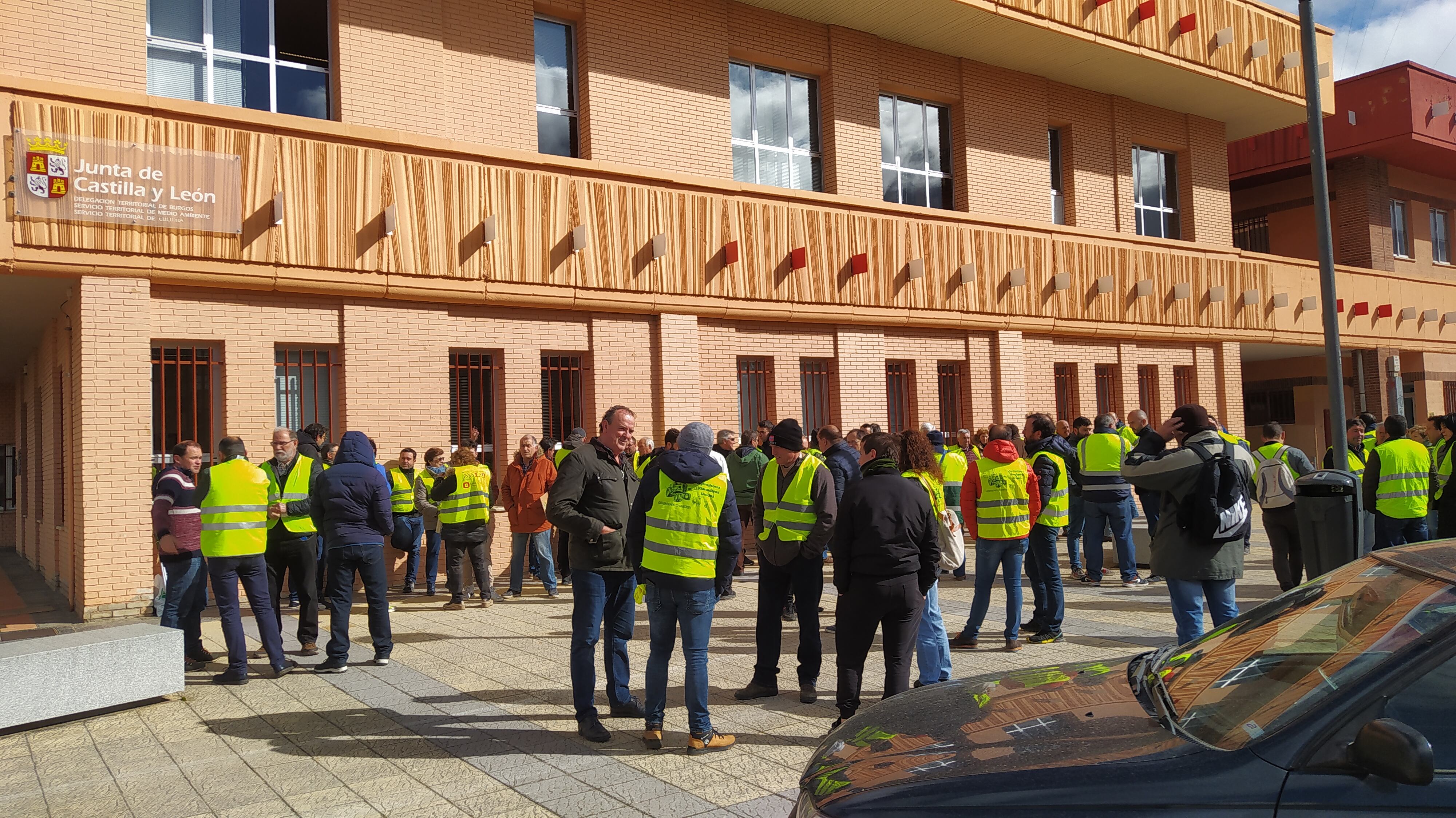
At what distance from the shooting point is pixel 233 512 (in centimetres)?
773

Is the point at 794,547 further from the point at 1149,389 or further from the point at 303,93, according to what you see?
the point at 1149,389

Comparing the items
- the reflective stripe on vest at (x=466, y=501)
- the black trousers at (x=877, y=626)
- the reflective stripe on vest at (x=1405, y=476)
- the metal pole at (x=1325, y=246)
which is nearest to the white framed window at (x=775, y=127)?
the reflective stripe on vest at (x=466, y=501)

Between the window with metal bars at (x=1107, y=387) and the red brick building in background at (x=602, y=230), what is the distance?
0.08m

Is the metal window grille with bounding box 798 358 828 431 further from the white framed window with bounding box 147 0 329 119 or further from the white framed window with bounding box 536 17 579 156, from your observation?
the white framed window with bounding box 147 0 329 119

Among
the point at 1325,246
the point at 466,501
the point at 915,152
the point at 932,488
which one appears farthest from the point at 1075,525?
the point at 915,152

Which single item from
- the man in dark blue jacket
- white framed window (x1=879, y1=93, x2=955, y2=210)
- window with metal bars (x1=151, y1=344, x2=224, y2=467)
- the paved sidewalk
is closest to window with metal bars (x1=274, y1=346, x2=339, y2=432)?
window with metal bars (x1=151, y1=344, x2=224, y2=467)

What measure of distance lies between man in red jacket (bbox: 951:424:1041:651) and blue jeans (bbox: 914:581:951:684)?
146 centimetres

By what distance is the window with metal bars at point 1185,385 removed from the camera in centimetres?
2302

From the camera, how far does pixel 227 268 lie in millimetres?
11477

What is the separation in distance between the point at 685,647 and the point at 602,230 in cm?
957

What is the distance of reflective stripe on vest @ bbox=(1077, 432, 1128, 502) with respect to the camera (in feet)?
36.9

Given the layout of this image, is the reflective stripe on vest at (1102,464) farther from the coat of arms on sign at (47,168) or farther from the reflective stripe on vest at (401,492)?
the coat of arms on sign at (47,168)

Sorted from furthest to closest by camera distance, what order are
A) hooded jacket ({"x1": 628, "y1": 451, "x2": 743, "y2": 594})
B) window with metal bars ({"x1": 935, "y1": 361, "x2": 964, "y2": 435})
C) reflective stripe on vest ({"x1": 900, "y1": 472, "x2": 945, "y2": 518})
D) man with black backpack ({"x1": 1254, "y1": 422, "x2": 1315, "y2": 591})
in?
window with metal bars ({"x1": 935, "y1": 361, "x2": 964, "y2": 435}) → man with black backpack ({"x1": 1254, "y1": 422, "x2": 1315, "y2": 591}) → reflective stripe on vest ({"x1": 900, "y1": 472, "x2": 945, "y2": 518}) → hooded jacket ({"x1": 628, "y1": 451, "x2": 743, "y2": 594})

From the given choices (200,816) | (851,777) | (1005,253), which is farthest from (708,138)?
(851,777)
